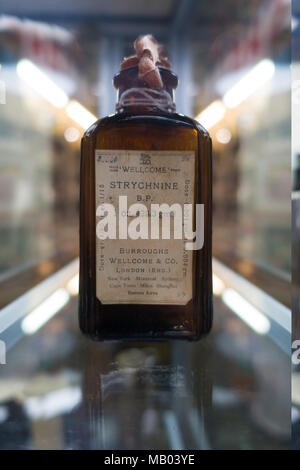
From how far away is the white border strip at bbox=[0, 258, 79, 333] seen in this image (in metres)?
0.52

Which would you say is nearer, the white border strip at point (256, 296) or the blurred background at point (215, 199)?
the blurred background at point (215, 199)

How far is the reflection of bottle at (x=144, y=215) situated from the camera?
42 centimetres

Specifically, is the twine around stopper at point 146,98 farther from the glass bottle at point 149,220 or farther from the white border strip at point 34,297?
the white border strip at point 34,297

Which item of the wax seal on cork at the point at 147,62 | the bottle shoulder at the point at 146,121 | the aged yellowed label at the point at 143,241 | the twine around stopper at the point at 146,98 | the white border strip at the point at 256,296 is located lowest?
the white border strip at the point at 256,296

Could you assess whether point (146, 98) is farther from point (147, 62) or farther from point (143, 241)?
point (143, 241)

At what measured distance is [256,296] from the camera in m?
0.63

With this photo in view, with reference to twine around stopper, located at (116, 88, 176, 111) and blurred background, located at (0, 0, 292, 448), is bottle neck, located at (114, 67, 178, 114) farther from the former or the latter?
blurred background, located at (0, 0, 292, 448)

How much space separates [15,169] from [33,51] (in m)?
0.22

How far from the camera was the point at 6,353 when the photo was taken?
0.43 meters

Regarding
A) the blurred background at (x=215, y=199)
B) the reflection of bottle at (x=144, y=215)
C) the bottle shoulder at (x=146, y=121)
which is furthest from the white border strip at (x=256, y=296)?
the bottle shoulder at (x=146, y=121)

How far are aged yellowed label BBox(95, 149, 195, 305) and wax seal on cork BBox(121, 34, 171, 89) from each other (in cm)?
8

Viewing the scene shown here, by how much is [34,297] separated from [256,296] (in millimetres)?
348
